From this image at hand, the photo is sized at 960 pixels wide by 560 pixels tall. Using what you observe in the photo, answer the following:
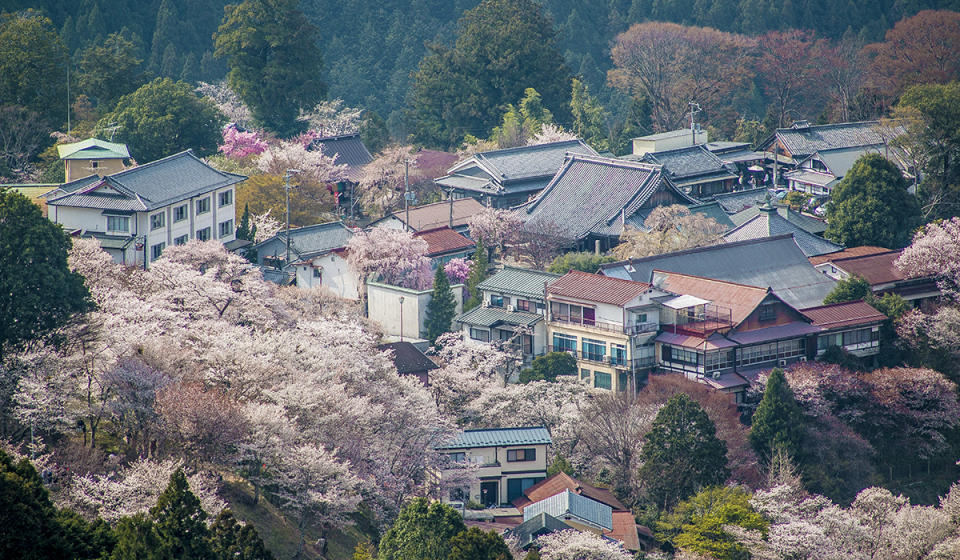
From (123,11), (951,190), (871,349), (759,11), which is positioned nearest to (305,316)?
(871,349)

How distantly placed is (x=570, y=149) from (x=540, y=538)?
99.9 ft

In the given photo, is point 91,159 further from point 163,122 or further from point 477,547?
point 477,547

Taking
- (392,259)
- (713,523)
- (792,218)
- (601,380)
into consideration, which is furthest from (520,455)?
(792,218)

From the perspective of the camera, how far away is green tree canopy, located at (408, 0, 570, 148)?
66.2 meters

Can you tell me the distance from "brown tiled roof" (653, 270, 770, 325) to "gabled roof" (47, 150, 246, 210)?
52.2 feet

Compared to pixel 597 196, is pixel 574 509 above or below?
below

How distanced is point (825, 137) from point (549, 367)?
29242mm

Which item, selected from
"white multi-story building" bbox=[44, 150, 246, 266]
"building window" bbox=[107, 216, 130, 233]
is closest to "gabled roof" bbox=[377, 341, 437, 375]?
"white multi-story building" bbox=[44, 150, 246, 266]

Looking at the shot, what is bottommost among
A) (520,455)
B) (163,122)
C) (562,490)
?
(562,490)

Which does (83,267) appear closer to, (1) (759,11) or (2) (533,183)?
(2) (533,183)

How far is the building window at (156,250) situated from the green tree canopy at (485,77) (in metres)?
26.7

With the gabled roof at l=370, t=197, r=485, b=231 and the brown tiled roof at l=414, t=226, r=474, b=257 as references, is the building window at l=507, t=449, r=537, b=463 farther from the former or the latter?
the gabled roof at l=370, t=197, r=485, b=231

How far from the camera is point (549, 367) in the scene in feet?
127

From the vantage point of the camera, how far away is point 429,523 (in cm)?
2641
